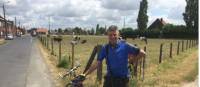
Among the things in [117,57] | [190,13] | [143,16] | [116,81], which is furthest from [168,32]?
[117,57]

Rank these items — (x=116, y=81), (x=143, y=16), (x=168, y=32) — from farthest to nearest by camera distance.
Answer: (x=143, y=16)
(x=168, y=32)
(x=116, y=81)

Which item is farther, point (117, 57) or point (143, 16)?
point (143, 16)

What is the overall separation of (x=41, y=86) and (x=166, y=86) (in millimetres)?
3701

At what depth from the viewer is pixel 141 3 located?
128 m

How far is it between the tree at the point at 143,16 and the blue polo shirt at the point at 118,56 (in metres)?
113

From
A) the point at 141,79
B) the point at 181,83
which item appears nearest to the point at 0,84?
the point at 141,79

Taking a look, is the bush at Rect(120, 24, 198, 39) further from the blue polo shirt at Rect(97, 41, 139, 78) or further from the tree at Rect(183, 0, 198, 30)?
the blue polo shirt at Rect(97, 41, 139, 78)

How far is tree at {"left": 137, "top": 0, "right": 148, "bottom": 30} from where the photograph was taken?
4783 inches

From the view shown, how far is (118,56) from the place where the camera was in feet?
23.1

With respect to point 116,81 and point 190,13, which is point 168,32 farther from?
point 116,81

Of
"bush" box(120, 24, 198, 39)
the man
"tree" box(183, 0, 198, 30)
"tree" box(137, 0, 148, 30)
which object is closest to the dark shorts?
the man

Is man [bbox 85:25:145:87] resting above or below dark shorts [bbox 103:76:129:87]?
above

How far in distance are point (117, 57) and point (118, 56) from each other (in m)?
0.02

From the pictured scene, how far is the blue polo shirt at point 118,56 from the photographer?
7.02 meters
